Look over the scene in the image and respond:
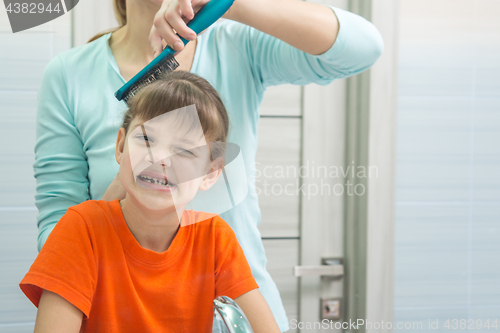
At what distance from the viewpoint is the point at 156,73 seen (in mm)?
344

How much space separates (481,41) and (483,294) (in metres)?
0.38

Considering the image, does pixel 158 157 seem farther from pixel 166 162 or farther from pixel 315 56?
pixel 315 56

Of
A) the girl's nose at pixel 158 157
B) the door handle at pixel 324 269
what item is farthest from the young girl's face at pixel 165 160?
the door handle at pixel 324 269

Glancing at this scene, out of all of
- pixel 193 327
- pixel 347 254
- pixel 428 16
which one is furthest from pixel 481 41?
pixel 193 327

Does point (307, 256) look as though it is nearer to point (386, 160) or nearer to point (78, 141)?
point (386, 160)

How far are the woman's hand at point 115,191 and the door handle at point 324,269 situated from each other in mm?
289

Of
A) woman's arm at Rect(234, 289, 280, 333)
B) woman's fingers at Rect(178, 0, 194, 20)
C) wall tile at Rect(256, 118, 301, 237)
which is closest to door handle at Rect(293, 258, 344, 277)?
wall tile at Rect(256, 118, 301, 237)

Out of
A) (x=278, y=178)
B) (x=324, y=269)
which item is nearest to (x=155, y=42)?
(x=278, y=178)

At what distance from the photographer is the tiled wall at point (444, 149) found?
55 cm

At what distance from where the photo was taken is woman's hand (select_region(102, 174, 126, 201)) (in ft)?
1.19

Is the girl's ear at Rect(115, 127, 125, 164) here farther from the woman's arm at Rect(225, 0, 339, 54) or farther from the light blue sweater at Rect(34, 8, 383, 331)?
the woman's arm at Rect(225, 0, 339, 54)

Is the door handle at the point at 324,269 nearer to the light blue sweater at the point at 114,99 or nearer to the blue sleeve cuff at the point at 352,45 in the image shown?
the light blue sweater at the point at 114,99

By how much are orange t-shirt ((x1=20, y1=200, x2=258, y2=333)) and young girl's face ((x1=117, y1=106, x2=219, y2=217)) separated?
0.03 meters

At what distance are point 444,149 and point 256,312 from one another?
0.37m
